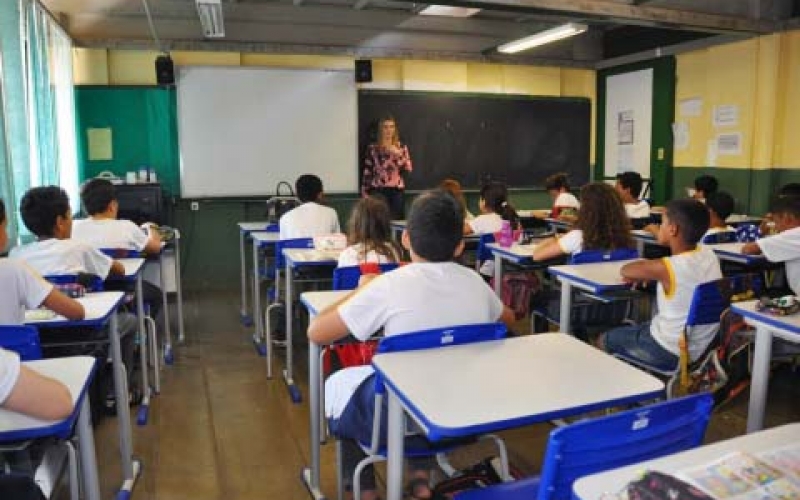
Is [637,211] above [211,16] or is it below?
below

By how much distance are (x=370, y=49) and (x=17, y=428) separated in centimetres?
660

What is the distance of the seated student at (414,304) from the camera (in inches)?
77.2

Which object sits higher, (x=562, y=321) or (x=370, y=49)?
(x=370, y=49)

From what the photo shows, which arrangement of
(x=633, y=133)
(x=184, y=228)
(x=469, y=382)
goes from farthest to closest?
(x=633, y=133), (x=184, y=228), (x=469, y=382)

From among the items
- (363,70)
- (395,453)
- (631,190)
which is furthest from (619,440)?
(363,70)

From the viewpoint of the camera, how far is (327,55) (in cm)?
726

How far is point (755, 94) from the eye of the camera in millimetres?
6652

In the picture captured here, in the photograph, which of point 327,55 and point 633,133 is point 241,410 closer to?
point 327,55

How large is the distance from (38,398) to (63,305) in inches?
39.2

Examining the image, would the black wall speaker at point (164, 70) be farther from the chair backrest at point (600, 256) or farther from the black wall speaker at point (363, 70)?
the chair backrest at point (600, 256)

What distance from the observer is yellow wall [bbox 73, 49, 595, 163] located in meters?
6.62

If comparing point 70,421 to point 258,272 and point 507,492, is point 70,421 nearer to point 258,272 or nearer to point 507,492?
point 507,492

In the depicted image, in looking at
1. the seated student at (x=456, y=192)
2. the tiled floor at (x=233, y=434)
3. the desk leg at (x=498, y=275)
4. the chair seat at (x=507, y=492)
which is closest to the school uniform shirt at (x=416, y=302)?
the seated student at (x=456, y=192)

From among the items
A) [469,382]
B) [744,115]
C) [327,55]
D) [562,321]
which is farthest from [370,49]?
[469,382]
